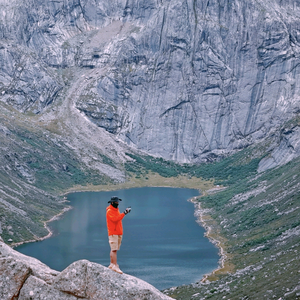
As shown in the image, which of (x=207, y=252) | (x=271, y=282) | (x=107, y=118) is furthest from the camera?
(x=107, y=118)

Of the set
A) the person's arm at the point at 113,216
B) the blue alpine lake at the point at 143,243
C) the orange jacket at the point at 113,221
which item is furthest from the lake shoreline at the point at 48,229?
the person's arm at the point at 113,216

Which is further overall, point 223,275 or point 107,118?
point 107,118

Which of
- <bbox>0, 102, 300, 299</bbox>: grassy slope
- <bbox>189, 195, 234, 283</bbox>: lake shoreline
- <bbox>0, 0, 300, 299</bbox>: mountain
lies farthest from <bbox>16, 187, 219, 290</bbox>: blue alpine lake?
<bbox>0, 0, 300, 299</bbox>: mountain

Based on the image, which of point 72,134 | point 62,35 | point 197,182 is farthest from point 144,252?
point 62,35

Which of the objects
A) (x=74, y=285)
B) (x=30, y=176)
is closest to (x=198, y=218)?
(x=30, y=176)

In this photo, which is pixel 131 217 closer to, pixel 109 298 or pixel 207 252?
pixel 207 252

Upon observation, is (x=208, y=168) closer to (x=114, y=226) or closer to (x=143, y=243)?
(x=143, y=243)
